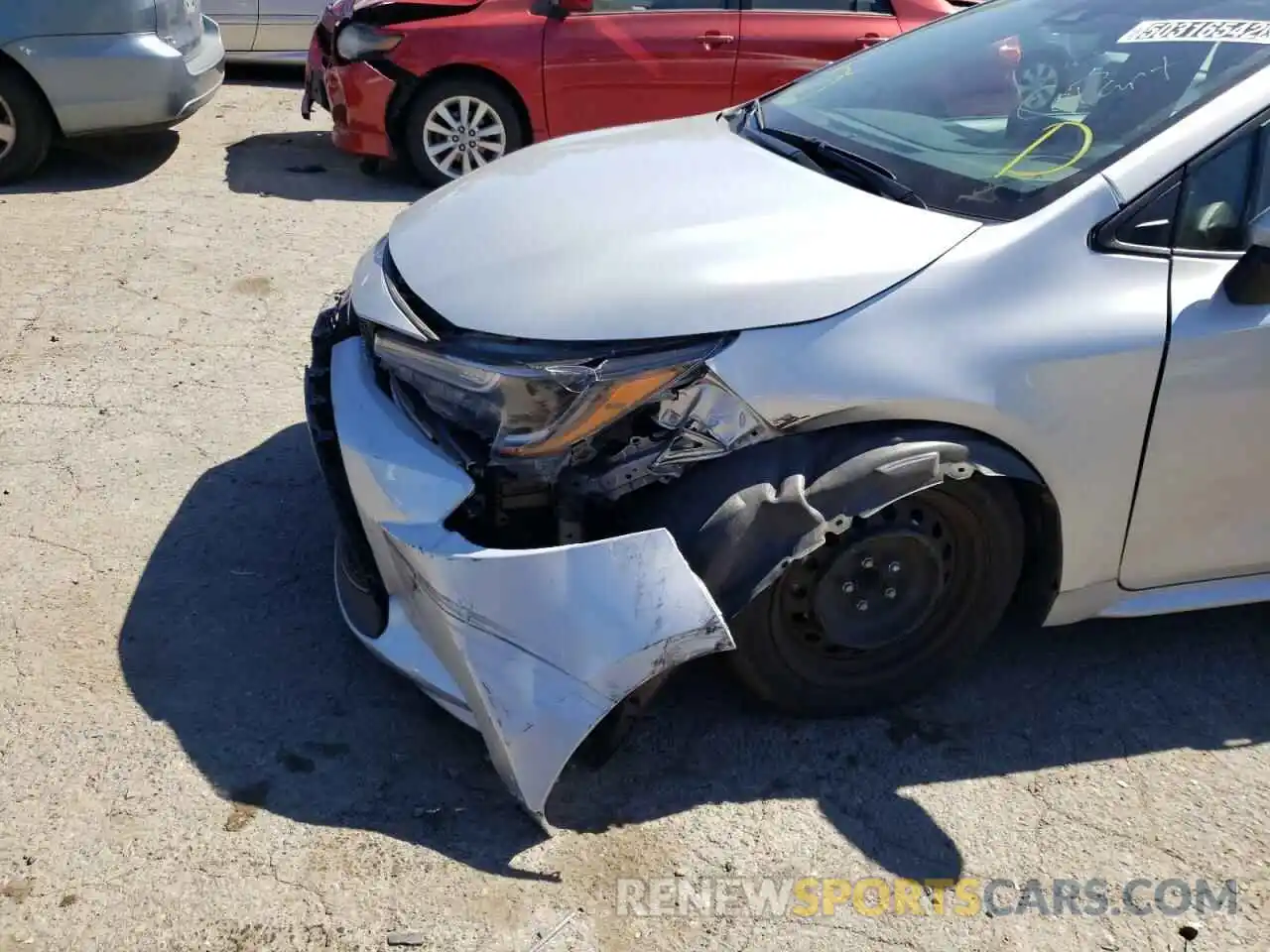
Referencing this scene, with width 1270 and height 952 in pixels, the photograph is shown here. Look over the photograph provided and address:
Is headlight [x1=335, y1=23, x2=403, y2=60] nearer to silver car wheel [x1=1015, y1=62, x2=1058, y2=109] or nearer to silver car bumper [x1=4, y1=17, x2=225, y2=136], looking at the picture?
silver car bumper [x1=4, y1=17, x2=225, y2=136]

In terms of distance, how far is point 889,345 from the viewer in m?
2.60

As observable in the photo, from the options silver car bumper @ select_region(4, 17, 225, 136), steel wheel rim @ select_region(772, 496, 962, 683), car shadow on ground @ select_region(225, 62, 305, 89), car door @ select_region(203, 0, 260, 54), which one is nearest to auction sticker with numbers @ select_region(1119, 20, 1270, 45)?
steel wheel rim @ select_region(772, 496, 962, 683)

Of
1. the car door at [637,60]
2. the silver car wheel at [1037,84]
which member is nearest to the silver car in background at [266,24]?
the car door at [637,60]

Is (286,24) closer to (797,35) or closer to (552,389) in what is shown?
(797,35)

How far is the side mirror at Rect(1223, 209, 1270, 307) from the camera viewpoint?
268 cm

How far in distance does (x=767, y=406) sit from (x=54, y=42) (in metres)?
5.69

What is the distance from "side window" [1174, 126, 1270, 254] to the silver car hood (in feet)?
1.74

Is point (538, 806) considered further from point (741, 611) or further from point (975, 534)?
point (975, 534)

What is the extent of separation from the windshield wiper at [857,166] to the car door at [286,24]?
6901 millimetres

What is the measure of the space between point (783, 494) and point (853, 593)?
434 millimetres

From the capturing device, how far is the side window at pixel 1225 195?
2.76m

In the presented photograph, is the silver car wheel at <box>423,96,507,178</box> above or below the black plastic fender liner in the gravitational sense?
below

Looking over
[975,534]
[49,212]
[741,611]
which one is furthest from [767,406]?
[49,212]

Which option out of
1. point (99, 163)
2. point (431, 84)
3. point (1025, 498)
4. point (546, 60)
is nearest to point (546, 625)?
point (1025, 498)
